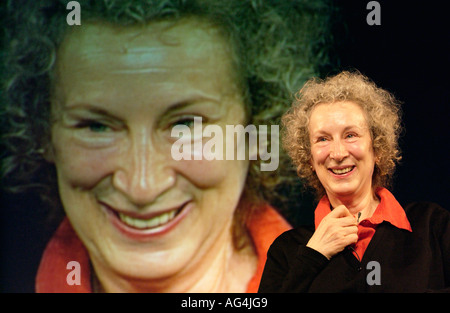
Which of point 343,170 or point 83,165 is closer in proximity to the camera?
point 343,170

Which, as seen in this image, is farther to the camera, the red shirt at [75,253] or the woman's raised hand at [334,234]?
the red shirt at [75,253]

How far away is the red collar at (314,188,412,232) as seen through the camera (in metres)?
1.55

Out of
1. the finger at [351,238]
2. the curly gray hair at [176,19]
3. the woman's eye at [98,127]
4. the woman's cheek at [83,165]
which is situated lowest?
the finger at [351,238]

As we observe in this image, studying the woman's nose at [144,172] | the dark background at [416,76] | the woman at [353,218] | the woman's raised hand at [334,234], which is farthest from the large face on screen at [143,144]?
the woman's raised hand at [334,234]

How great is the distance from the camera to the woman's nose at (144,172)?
250cm

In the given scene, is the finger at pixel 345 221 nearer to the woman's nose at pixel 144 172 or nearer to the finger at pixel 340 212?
the finger at pixel 340 212

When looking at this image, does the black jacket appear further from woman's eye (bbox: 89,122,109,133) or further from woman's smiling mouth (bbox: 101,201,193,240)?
woman's eye (bbox: 89,122,109,133)

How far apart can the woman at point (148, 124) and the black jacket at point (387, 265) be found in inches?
40.9

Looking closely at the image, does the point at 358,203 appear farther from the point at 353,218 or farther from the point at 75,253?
the point at 75,253

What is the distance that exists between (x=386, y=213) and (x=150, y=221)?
129 centimetres

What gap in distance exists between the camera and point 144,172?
250 centimetres

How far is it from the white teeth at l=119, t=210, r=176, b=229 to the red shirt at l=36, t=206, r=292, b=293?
271 millimetres

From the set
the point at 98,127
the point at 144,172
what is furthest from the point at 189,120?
the point at 98,127

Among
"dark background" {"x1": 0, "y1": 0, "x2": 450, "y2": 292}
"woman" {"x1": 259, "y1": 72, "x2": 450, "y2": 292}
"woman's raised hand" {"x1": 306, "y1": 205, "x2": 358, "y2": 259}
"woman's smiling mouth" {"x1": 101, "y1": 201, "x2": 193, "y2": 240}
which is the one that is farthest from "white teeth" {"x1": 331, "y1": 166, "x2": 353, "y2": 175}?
"woman's smiling mouth" {"x1": 101, "y1": 201, "x2": 193, "y2": 240}
